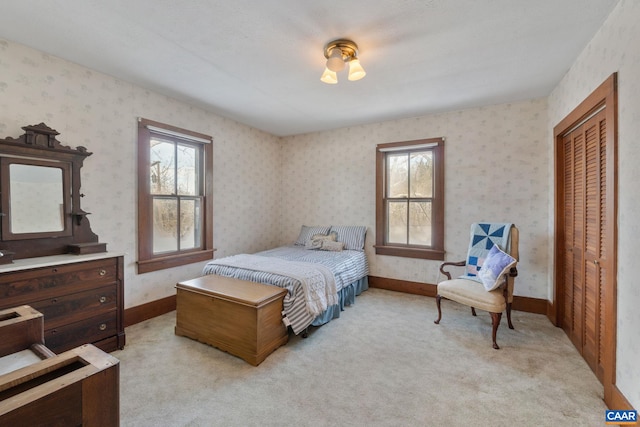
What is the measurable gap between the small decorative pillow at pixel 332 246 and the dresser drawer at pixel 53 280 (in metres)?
2.59

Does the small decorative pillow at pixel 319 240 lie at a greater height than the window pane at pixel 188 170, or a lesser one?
lesser

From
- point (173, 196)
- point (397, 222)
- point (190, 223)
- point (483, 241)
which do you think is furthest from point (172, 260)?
point (483, 241)

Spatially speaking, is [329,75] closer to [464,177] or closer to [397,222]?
[464,177]

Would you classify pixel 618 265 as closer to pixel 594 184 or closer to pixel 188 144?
pixel 594 184

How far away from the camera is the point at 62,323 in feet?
7.16

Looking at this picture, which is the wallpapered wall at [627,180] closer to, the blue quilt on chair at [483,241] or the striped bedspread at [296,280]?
the blue quilt on chair at [483,241]

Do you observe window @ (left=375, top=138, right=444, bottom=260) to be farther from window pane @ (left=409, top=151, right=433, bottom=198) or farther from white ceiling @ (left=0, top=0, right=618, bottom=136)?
white ceiling @ (left=0, top=0, right=618, bottom=136)

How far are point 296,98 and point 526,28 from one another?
2.24 m

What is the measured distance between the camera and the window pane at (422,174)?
13.3 ft

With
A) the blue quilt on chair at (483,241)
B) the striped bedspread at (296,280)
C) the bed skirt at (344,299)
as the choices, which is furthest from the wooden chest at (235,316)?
the blue quilt on chair at (483,241)

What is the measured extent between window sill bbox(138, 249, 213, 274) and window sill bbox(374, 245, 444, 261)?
249cm

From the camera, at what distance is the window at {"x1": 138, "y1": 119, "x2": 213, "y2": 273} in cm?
314

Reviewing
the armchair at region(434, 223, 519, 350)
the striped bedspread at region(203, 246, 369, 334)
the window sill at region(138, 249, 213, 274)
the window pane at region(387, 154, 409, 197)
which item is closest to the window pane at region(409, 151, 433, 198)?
the window pane at region(387, 154, 409, 197)

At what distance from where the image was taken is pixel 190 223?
3752mm
